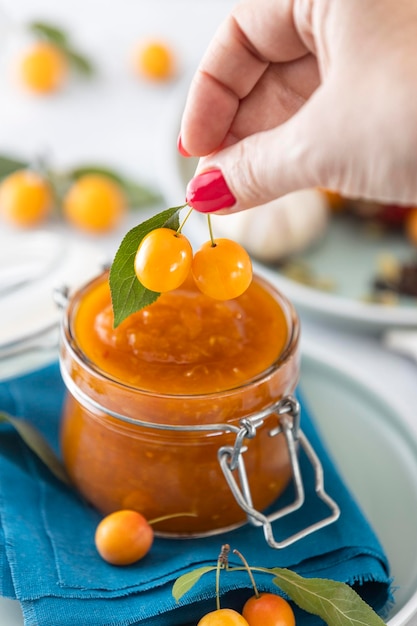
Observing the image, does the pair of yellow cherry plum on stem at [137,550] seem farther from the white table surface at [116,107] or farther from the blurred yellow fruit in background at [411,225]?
the blurred yellow fruit in background at [411,225]

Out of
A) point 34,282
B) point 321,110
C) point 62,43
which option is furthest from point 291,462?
point 62,43

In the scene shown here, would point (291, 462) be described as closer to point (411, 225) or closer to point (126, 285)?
point (126, 285)

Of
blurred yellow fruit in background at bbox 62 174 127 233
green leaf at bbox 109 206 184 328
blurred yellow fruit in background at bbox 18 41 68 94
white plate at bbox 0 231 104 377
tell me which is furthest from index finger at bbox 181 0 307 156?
blurred yellow fruit in background at bbox 18 41 68 94

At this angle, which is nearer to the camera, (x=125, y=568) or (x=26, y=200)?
(x=125, y=568)

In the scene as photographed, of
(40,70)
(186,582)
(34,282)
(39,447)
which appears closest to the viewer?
(186,582)

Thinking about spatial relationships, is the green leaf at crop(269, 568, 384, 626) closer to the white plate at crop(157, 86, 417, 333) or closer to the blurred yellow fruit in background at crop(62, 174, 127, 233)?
the white plate at crop(157, 86, 417, 333)

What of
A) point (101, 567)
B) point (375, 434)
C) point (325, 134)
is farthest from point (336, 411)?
point (325, 134)
